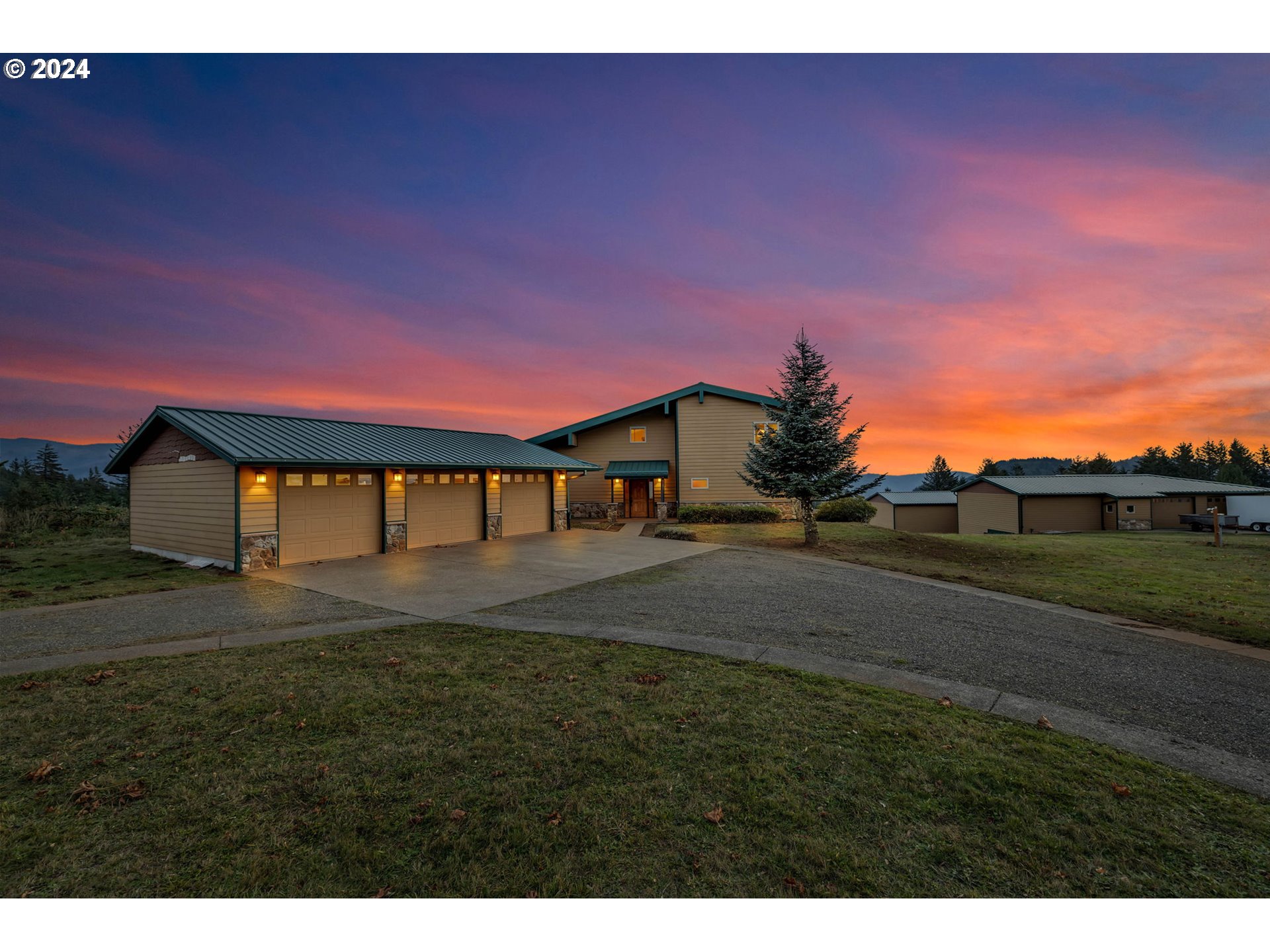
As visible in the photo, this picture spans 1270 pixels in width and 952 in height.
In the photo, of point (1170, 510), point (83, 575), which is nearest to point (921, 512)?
point (1170, 510)

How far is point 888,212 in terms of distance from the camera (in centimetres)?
Result: 1667

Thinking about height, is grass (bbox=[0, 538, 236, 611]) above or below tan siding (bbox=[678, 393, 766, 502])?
below

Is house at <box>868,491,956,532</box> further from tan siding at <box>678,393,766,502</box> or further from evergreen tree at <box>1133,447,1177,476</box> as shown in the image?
evergreen tree at <box>1133,447,1177,476</box>

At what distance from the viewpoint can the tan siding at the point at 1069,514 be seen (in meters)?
30.7

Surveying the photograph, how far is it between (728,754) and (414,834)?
2.23 m

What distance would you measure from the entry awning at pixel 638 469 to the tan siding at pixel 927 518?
22711mm

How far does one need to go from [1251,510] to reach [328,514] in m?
49.5

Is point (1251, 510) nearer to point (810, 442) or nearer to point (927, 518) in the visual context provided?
point (927, 518)

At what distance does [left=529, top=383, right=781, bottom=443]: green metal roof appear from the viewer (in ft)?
88.8

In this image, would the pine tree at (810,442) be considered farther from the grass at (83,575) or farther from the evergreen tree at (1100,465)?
the evergreen tree at (1100,465)

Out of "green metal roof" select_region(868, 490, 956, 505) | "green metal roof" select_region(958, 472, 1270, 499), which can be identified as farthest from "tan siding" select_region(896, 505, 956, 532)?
"green metal roof" select_region(958, 472, 1270, 499)

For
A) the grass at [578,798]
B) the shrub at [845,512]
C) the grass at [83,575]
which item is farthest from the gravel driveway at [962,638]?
the shrub at [845,512]

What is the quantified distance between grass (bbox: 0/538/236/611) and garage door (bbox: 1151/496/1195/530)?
1775 inches

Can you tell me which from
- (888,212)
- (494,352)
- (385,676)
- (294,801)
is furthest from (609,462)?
(294,801)
